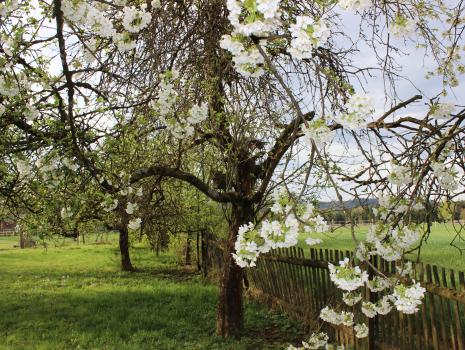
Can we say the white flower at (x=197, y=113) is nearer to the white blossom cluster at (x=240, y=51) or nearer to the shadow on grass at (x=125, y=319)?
the white blossom cluster at (x=240, y=51)

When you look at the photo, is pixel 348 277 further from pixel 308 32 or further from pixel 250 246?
pixel 308 32

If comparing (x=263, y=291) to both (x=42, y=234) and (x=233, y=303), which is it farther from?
(x=42, y=234)

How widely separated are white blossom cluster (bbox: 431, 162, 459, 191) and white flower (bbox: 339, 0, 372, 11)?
1.14m

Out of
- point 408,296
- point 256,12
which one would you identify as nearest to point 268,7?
point 256,12

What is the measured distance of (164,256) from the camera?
21.4 metres

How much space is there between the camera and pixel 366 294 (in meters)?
5.40

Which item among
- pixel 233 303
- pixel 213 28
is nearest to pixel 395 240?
pixel 213 28

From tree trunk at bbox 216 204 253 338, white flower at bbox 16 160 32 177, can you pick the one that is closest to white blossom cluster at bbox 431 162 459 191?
white flower at bbox 16 160 32 177

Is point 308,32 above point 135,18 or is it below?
below

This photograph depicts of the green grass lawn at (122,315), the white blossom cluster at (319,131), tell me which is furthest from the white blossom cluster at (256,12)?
the green grass lawn at (122,315)

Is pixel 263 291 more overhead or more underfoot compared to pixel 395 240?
more underfoot

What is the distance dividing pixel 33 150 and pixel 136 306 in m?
5.71

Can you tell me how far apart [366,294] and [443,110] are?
2711 mm

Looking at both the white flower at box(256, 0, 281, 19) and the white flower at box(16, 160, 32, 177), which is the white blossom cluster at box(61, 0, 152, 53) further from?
the white flower at box(16, 160, 32, 177)
